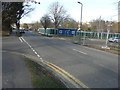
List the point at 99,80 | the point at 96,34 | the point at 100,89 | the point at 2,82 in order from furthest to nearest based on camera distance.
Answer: the point at 96,34 → the point at 99,80 → the point at 100,89 → the point at 2,82

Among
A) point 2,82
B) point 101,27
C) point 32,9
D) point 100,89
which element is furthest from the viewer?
point 101,27

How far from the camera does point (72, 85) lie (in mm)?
11039

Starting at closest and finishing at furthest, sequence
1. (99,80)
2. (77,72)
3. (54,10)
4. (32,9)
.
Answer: (99,80) < (77,72) < (32,9) < (54,10)

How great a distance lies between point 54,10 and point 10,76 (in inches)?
4185

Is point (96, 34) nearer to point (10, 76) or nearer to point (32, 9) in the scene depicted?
point (32, 9)

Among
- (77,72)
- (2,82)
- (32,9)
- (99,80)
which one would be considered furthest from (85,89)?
(32,9)

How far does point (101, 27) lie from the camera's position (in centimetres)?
12681

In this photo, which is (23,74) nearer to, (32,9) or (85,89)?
(85,89)

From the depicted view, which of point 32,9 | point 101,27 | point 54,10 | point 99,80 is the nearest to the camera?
point 99,80

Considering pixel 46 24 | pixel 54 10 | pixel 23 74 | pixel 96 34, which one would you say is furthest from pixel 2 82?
pixel 46 24

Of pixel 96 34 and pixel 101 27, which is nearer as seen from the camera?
pixel 96 34

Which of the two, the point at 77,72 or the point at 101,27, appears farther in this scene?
the point at 101,27

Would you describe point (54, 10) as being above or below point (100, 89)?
above

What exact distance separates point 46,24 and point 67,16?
44.6 feet
